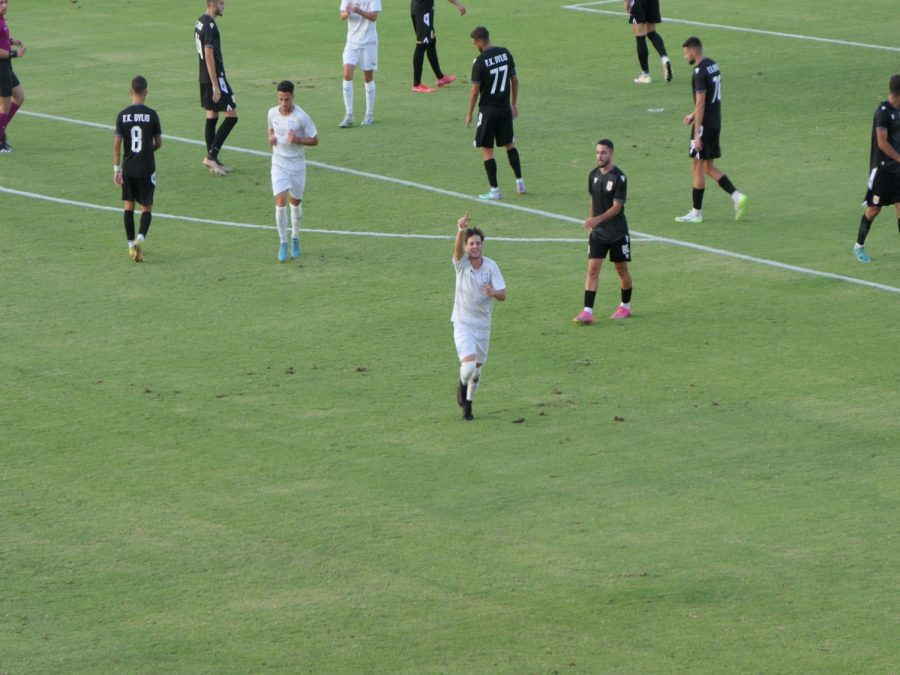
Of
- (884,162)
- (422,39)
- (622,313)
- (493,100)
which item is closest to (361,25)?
(422,39)

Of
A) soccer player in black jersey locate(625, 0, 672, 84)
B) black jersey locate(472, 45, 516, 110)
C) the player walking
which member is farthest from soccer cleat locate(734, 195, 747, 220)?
the player walking

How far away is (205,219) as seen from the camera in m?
20.9

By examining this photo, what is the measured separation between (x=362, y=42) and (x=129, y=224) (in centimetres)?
780

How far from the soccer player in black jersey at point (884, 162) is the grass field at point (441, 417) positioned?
0.62 metres

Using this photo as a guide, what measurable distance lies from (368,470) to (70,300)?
6.23 meters

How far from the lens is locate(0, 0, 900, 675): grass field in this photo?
10.7 metres

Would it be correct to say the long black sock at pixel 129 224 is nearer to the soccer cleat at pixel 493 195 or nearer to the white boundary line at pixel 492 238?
the white boundary line at pixel 492 238

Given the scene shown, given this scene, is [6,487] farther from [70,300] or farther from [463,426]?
[70,300]

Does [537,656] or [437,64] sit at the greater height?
[437,64]

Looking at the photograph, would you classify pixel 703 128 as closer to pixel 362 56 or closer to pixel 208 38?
pixel 208 38

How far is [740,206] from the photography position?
20.1 meters

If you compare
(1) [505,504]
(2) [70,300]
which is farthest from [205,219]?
(1) [505,504]

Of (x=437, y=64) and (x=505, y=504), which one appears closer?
(x=505, y=504)

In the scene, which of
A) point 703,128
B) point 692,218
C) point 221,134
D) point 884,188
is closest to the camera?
point 884,188
